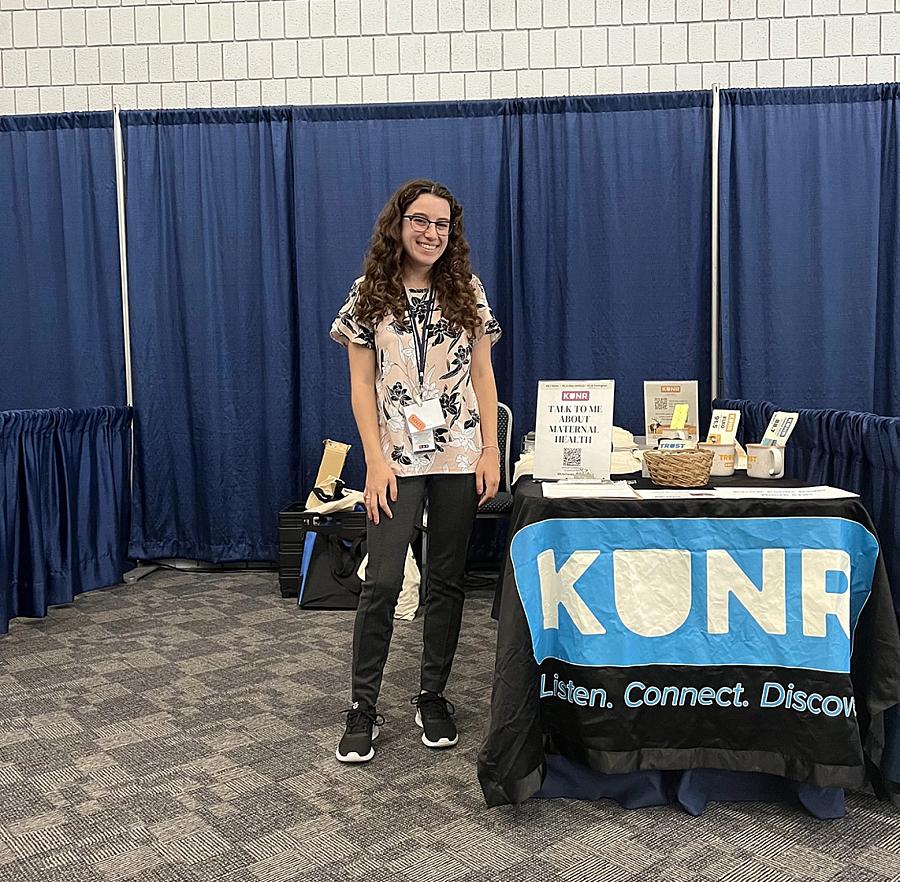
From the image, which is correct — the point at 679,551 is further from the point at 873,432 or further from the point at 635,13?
the point at 635,13

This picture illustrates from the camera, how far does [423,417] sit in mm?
2857

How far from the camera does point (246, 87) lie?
551cm

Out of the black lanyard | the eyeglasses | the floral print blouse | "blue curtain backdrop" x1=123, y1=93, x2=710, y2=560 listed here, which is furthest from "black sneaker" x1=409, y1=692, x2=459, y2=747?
"blue curtain backdrop" x1=123, y1=93, x2=710, y2=560

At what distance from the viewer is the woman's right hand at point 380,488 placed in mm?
2832

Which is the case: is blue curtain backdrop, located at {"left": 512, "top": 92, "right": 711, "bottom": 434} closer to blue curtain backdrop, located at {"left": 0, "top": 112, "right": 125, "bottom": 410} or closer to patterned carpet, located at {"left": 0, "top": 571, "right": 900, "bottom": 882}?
patterned carpet, located at {"left": 0, "top": 571, "right": 900, "bottom": 882}

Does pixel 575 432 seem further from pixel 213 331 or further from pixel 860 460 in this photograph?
pixel 213 331

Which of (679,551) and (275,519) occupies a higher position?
(679,551)

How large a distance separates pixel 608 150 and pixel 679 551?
10.8 ft

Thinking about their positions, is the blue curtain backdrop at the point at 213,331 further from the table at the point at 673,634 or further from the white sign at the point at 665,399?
the table at the point at 673,634

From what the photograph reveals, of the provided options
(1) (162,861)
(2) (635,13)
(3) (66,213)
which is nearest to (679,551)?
(1) (162,861)

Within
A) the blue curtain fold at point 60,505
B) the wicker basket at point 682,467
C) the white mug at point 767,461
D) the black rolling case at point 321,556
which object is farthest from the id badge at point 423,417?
the blue curtain fold at point 60,505

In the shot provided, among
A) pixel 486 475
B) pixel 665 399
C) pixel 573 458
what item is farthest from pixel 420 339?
pixel 665 399

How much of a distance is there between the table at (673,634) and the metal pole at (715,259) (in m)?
2.94

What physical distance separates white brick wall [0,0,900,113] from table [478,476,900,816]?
3558 mm
